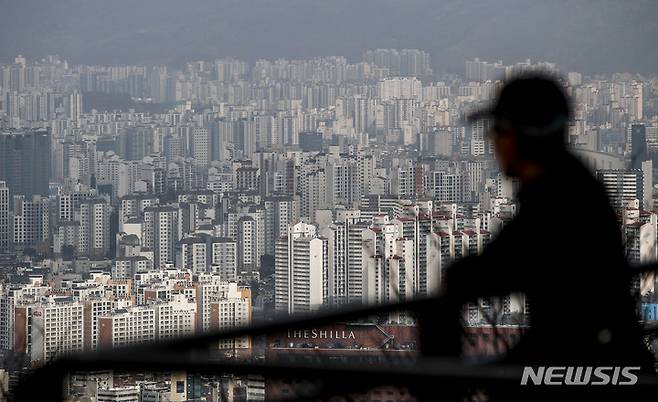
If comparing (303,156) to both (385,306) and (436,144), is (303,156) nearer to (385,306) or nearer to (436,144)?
(436,144)

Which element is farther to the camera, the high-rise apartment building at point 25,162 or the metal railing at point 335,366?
the high-rise apartment building at point 25,162

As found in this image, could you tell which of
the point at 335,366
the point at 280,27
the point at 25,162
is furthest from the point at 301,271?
the point at 280,27

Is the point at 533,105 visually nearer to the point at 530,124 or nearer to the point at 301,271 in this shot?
the point at 530,124

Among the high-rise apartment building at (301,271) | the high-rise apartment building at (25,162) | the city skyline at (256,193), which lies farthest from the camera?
the high-rise apartment building at (25,162)

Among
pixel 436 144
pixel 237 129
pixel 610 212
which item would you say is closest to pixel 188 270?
pixel 436 144

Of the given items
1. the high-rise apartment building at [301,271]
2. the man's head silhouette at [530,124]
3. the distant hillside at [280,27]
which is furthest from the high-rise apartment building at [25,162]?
the man's head silhouette at [530,124]

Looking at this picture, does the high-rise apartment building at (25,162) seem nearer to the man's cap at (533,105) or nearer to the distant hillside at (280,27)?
the distant hillside at (280,27)
